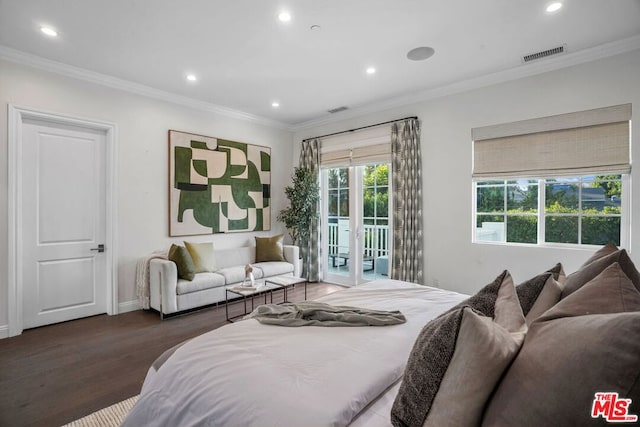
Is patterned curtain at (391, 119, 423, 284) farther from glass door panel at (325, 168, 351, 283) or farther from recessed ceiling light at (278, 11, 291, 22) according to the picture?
recessed ceiling light at (278, 11, 291, 22)

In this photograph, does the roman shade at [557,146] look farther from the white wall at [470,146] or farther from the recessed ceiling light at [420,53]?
the recessed ceiling light at [420,53]

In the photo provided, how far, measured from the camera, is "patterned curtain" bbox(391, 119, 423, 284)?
4402 millimetres

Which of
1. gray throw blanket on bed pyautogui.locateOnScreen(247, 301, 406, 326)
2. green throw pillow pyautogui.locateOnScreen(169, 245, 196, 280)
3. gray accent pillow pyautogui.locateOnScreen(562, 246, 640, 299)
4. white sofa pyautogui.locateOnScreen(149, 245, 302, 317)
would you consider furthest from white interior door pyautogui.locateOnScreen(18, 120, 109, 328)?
gray accent pillow pyautogui.locateOnScreen(562, 246, 640, 299)

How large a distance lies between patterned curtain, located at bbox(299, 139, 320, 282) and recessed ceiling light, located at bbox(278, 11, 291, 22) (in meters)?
3.00

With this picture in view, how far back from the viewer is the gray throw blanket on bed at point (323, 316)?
1742 millimetres

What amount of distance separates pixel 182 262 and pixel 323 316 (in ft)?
9.02

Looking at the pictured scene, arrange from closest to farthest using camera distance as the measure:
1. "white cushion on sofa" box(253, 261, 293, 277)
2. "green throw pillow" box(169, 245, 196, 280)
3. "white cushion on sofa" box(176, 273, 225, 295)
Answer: "white cushion on sofa" box(176, 273, 225, 295), "green throw pillow" box(169, 245, 196, 280), "white cushion on sofa" box(253, 261, 293, 277)

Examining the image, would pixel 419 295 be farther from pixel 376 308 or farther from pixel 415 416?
pixel 415 416

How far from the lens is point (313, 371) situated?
125 centimetres

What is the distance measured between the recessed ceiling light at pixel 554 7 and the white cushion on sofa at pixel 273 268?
431 cm

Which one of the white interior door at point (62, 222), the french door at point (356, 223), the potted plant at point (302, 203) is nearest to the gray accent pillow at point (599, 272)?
the french door at point (356, 223)

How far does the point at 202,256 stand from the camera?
4293 millimetres

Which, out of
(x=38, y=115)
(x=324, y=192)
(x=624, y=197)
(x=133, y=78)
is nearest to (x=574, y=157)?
(x=624, y=197)

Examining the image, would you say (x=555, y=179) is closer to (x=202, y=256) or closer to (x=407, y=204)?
(x=407, y=204)
